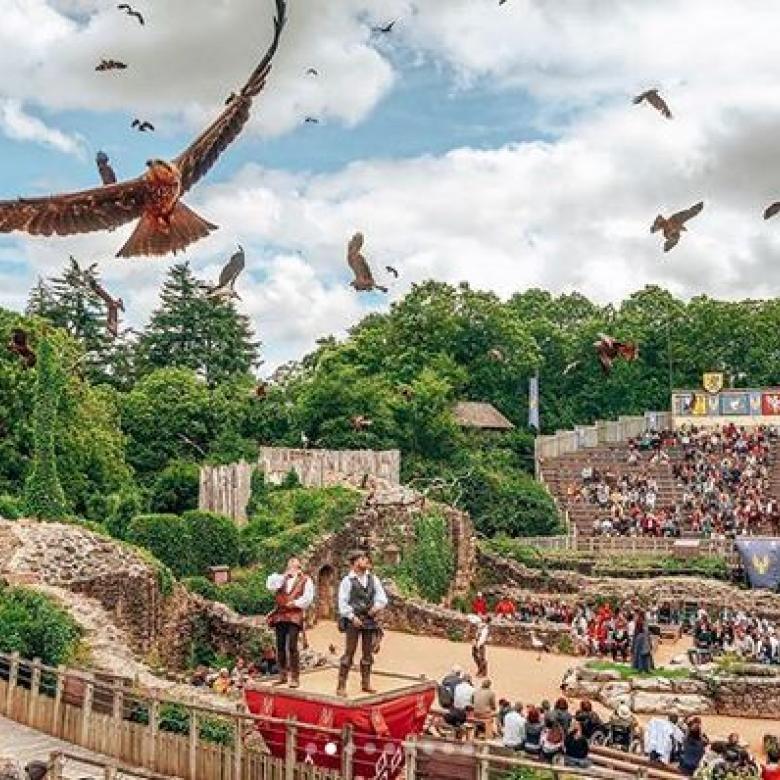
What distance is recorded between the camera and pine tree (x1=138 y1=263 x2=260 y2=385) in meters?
62.2

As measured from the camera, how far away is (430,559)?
32.2 metres

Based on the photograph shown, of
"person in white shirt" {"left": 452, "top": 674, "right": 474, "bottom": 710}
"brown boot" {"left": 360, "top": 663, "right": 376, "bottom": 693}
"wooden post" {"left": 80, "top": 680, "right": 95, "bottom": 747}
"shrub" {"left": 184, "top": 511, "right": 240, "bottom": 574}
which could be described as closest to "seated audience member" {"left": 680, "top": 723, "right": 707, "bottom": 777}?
"person in white shirt" {"left": 452, "top": 674, "right": 474, "bottom": 710}

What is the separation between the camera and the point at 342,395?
41062mm

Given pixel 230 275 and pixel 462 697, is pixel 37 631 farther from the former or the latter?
pixel 230 275

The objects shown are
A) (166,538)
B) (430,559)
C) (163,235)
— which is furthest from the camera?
(430,559)

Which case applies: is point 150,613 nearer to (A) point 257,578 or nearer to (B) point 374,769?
(A) point 257,578

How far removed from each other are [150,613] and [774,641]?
13280 mm

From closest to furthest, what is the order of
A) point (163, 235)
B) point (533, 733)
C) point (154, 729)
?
1. point (163, 235)
2. point (154, 729)
3. point (533, 733)

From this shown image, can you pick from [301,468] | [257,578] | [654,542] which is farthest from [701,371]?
[257,578]

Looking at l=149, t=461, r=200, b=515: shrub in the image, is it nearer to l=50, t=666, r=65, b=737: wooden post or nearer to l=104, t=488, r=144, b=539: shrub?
l=104, t=488, r=144, b=539: shrub

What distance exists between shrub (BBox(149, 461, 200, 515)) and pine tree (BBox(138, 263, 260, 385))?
27.0 meters

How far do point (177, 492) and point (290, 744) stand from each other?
25.9 m

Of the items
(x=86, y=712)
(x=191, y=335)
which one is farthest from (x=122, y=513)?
(x=191, y=335)

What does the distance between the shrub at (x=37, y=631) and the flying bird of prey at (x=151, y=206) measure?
11.0 m
